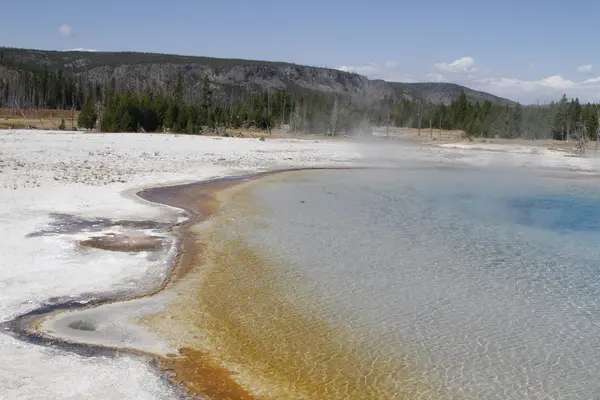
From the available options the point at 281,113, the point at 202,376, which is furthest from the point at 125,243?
the point at 281,113

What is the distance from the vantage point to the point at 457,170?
33.0 metres

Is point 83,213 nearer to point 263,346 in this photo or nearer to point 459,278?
point 263,346

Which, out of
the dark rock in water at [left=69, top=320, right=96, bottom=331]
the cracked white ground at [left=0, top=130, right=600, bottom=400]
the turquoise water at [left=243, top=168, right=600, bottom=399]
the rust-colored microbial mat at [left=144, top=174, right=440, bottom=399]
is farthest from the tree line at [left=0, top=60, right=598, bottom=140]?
the dark rock in water at [left=69, top=320, right=96, bottom=331]

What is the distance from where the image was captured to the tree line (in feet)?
193

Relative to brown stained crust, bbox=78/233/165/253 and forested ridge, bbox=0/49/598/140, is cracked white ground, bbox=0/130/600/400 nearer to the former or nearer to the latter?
brown stained crust, bbox=78/233/165/253

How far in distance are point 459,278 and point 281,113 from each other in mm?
88052

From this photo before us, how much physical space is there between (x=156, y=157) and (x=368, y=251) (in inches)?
749

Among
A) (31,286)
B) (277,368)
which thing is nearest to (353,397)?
(277,368)

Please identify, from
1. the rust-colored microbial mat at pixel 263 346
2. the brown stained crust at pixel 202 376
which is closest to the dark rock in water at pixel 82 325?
the rust-colored microbial mat at pixel 263 346

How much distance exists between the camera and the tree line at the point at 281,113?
58.8 metres

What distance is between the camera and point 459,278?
1088 cm

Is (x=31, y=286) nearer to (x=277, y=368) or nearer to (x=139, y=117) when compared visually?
(x=277, y=368)

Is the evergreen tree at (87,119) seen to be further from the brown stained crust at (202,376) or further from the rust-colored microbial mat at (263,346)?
the brown stained crust at (202,376)

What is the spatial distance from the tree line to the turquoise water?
39676 millimetres
